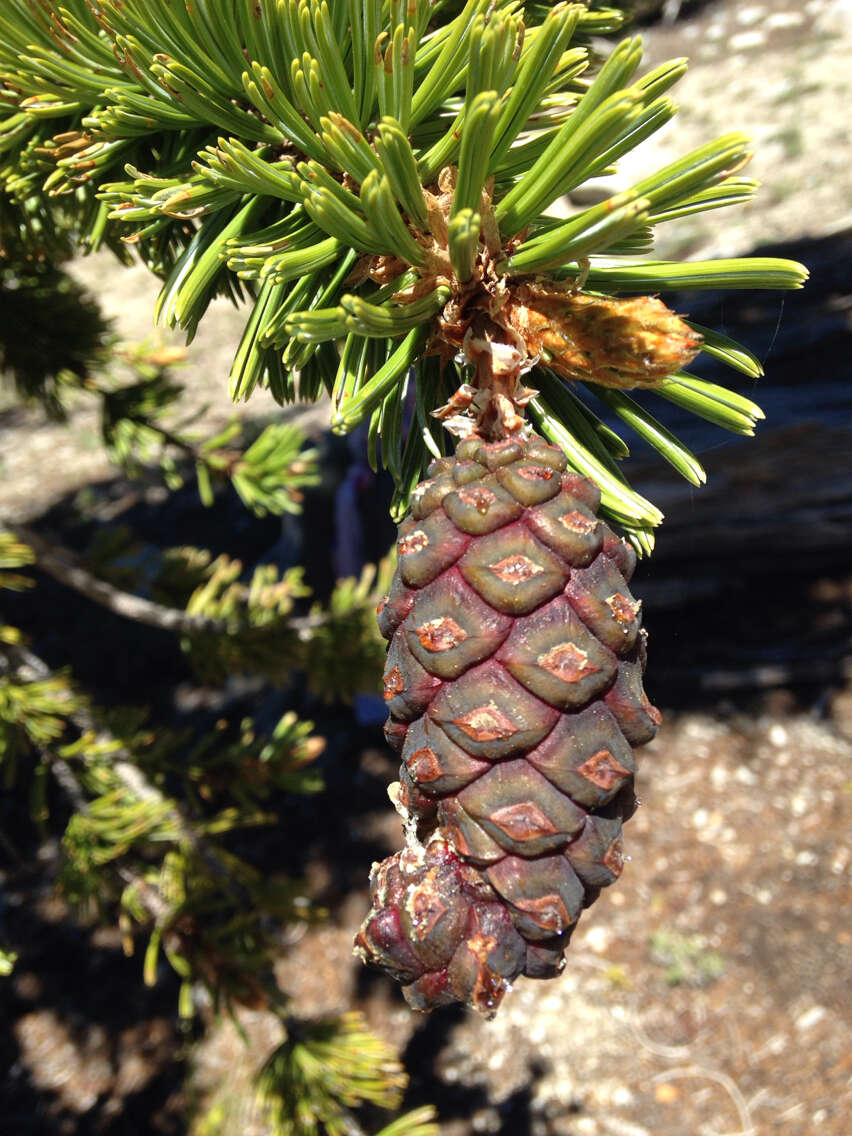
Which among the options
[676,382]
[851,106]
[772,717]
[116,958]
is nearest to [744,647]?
[772,717]

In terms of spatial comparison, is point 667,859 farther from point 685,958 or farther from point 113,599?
point 113,599

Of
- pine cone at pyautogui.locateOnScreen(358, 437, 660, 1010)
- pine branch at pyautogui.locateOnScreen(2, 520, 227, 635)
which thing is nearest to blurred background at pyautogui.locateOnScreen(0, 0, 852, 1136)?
pine branch at pyautogui.locateOnScreen(2, 520, 227, 635)

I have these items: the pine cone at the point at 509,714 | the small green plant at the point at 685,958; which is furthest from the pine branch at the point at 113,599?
the small green plant at the point at 685,958

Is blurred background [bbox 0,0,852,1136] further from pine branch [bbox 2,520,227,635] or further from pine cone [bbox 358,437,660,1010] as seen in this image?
pine cone [bbox 358,437,660,1010]

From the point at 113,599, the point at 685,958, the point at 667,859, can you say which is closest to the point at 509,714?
the point at 113,599

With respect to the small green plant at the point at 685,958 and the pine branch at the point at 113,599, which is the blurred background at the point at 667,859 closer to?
the small green plant at the point at 685,958

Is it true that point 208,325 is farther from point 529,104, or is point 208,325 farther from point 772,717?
point 529,104
